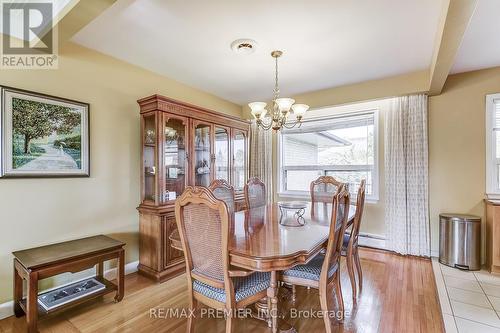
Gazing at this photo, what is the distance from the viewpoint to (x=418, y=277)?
2.77 meters

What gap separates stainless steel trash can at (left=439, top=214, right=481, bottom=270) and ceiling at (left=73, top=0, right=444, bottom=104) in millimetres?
1922

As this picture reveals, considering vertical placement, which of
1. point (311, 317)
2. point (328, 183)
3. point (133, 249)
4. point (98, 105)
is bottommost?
point (311, 317)

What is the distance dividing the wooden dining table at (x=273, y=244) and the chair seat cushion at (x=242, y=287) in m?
0.07

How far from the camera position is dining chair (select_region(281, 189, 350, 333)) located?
1.62 m

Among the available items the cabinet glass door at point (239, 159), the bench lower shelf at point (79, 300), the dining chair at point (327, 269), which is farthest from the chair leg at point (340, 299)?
the cabinet glass door at point (239, 159)

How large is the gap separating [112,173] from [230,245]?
1980 millimetres

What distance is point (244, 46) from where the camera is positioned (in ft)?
8.29

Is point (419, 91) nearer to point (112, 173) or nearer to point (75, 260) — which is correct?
point (112, 173)

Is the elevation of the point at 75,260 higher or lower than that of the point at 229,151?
lower

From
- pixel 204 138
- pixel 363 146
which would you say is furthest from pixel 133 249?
pixel 363 146

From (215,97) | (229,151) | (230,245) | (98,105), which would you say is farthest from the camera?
(215,97)

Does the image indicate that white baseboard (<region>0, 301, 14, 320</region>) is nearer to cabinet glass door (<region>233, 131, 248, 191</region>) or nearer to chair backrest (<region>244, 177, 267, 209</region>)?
chair backrest (<region>244, 177, 267, 209</region>)

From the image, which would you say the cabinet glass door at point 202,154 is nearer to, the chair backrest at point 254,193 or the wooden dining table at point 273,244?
the chair backrest at point 254,193

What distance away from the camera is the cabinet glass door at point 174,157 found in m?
2.96
